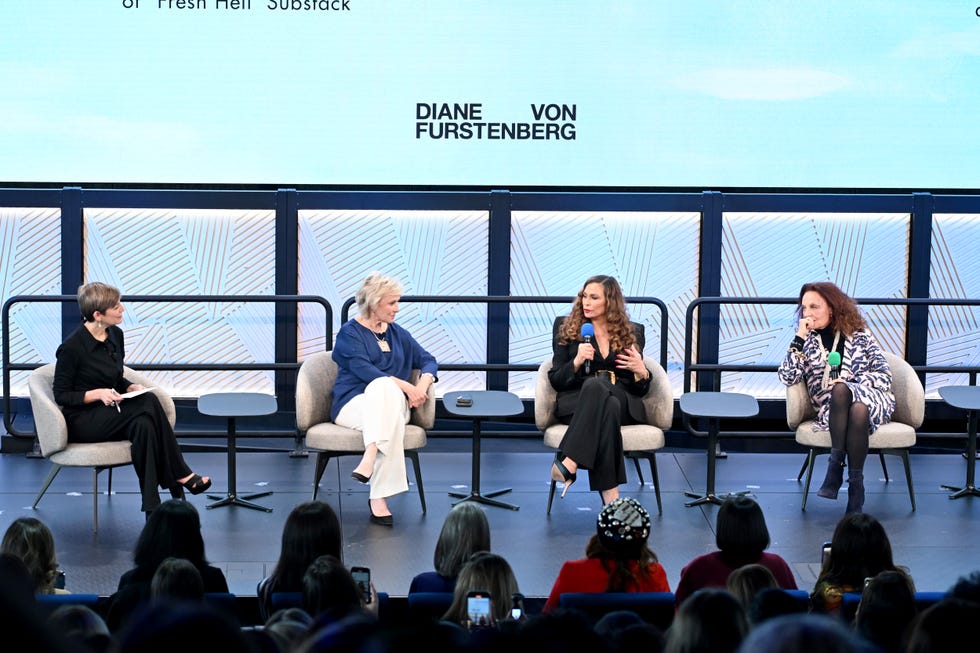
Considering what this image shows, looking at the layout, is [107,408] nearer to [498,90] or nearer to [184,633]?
[498,90]

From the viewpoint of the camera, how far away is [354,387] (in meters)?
6.37

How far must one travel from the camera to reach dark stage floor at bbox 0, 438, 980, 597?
5.55 metres

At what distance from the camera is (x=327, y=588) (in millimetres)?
3316

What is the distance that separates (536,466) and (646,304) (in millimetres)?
1309

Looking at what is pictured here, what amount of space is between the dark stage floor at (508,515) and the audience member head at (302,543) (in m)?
1.19

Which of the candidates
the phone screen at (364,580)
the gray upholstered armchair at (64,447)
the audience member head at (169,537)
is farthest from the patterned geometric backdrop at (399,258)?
the phone screen at (364,580)

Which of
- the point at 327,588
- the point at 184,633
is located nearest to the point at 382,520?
the point at 327,588

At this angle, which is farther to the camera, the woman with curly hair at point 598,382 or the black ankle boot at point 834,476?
the black ankle boot at point 834,476

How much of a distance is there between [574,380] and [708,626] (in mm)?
4164

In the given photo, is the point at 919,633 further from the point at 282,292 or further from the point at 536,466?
the point at 282,292

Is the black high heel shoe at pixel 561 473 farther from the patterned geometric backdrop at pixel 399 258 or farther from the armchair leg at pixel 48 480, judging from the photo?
the armchair leg at pixel 48 480

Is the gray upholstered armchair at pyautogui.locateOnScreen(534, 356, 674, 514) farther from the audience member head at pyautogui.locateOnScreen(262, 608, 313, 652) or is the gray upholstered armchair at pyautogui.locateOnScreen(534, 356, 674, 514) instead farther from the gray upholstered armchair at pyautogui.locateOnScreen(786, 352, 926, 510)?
the audience member head at pyautogui.locateOnScreen(262, 608, 313, 652)

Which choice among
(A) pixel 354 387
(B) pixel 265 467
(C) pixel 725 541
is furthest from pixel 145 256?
(C) pixel 725 541

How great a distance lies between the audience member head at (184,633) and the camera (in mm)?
984
